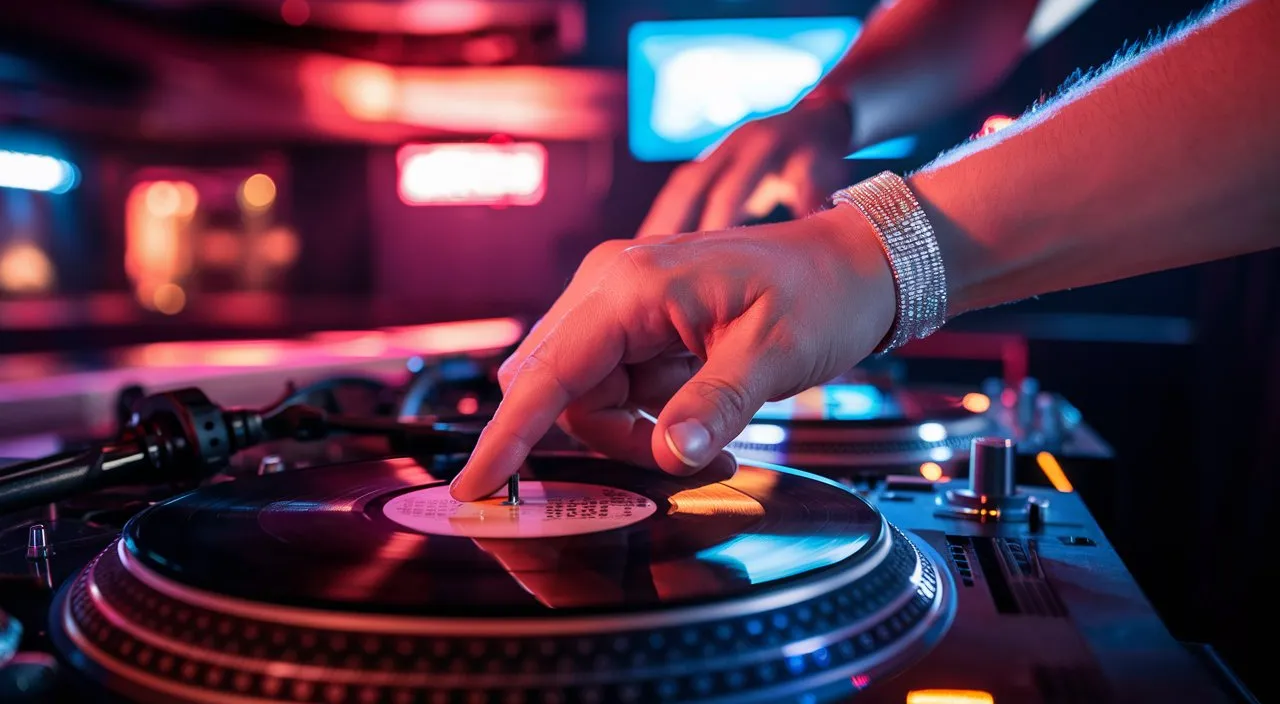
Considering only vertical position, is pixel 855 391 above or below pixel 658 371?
below

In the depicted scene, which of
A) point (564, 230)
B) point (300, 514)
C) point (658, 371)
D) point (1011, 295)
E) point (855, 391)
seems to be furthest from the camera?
point (564, 230)

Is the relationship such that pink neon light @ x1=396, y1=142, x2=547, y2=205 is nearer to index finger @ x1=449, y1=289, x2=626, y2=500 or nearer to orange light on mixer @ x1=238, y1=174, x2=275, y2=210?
orange light on mixer @ x1=238, y1=174, x2=275, y2=210

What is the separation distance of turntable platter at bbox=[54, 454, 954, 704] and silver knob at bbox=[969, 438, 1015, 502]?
0.16 meters

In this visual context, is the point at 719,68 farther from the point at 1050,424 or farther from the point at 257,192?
the point at 257,192

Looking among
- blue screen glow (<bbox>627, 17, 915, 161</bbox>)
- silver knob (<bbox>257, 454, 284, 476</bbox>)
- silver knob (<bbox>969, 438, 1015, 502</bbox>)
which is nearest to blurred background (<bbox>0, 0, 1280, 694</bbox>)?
blue screen glow (<bbox>627, 17, 915, 161</bbox>)

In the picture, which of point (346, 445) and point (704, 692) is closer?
point (704, 692)

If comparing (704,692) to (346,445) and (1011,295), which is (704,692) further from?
(346,445)

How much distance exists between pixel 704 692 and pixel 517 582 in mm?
119

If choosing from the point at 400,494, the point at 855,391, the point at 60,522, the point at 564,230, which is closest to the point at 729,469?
the point at 400,494

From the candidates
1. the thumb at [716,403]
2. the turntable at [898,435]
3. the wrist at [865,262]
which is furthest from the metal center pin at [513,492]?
the turntable at [898,435]

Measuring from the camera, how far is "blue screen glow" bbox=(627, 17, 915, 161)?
15.1ft

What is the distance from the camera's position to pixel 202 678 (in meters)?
0.43

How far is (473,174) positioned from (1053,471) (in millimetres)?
8669

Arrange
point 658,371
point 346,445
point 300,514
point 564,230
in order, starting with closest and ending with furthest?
1. point 300,514
2. point 658,371
3. point 346,445
4. point 564,230
